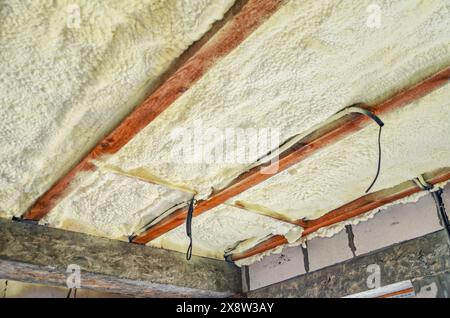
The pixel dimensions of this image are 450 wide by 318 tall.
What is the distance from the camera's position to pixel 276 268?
8.68ft

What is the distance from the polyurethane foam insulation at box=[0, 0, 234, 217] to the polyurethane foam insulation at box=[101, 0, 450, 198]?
14 cm

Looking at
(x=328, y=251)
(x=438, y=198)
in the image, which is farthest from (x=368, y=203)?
(x=328, y=251)

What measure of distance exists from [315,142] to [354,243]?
0.97 m

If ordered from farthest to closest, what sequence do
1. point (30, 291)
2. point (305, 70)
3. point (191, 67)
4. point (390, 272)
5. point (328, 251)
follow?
point (30, 291) < point (328, 251) < point (390, 272) < point (305, 70) < point (191, 67)

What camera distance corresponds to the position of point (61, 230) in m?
2.13

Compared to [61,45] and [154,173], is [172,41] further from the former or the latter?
[154,173]

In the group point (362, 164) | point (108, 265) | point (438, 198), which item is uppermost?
point (362, 164)

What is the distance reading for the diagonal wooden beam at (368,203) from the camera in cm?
186

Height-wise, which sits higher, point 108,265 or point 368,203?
point 368,203

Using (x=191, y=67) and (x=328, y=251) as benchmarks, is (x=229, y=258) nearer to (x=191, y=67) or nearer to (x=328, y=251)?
(x=328, y=251)

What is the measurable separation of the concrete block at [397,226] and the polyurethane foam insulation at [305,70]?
876 millimetres

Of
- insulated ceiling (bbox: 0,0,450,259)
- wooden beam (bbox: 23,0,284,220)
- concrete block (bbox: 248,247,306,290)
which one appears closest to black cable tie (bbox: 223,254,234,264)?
concrete block (bbox: 248,247,306,290)

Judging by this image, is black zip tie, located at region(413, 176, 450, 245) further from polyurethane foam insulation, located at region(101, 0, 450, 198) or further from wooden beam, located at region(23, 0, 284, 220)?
wooden beam, located at region(23, 0, 284, 220)

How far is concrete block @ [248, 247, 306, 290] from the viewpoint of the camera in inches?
98.7
